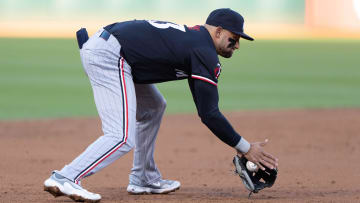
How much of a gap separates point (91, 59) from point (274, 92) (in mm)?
8663

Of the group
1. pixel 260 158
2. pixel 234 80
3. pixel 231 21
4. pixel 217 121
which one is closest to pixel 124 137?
pixel 217 121

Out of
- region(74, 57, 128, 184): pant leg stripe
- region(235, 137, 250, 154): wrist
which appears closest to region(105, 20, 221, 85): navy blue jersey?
region(74, 57, 128, 184): pant leg stripe

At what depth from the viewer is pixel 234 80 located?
14508 millimetres

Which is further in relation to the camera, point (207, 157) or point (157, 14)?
point (157, 14)

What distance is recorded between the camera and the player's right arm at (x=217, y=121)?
167 inches

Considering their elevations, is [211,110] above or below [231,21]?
below

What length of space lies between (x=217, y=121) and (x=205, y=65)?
0.37 metres

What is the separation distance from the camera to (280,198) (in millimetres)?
4855

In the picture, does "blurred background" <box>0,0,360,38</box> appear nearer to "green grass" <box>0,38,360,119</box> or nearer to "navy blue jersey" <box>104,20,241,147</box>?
"green grass" <box>0,38,360,119</box>

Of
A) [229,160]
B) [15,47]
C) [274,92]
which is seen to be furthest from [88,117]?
[15,47]

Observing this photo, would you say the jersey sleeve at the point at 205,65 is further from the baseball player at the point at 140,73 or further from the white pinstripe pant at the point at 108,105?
the white pinstripe pant at the point at 108,105

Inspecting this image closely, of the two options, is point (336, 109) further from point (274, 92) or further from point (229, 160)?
point (229, 160)

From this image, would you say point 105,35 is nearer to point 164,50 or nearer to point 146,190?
point 164,50

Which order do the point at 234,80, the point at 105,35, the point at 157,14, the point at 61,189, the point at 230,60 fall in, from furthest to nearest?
the point at 157,14 → the point at 230,60 → the point at 234,80 → the point at 105,35 → the point at 61,189
